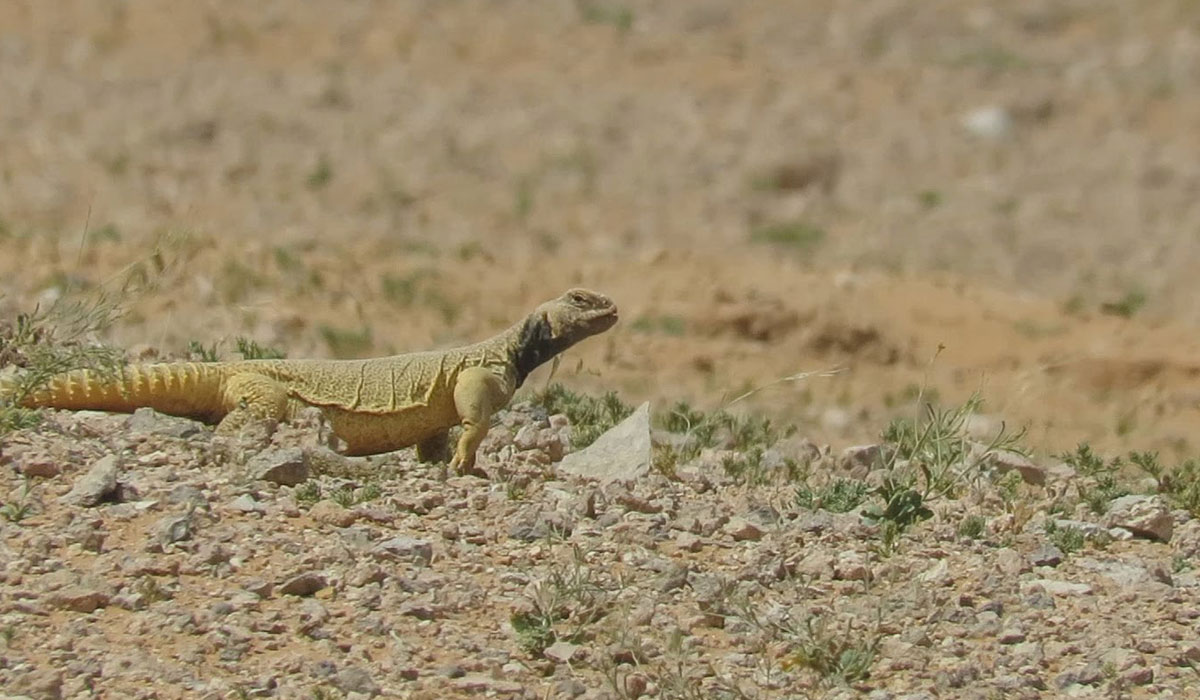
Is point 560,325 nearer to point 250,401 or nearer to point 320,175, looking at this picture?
point 250,401

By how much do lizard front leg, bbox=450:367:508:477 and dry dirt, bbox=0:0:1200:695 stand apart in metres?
1.30

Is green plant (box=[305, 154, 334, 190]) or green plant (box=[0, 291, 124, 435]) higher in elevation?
green plant (box=[0, 291, 124, 435])

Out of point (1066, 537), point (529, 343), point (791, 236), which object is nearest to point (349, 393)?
point (529, 343)

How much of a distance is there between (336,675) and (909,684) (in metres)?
1.58

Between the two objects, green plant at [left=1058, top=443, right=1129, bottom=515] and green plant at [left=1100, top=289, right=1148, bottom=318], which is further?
green plant at [left=1100, top=289, right=1148, bottom=318]

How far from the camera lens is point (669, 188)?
18.4 metres

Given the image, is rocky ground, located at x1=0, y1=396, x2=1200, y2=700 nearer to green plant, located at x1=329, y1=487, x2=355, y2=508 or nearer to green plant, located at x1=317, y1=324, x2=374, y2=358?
green plant, located at x1=329, y1=487, x2=355, y2=508

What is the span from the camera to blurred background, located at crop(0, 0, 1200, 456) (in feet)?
41.1

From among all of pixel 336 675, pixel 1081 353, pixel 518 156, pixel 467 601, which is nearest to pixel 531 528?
pixel 467 601

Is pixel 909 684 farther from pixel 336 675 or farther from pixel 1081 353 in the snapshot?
pixel 1081 353

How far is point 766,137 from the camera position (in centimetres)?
1961

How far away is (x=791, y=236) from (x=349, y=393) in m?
9.93

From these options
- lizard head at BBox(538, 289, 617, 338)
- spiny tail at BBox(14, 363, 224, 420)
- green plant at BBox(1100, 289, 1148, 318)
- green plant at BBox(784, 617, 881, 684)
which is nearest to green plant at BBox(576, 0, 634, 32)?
green plant at BBox(1100, 289, 1148, 318)

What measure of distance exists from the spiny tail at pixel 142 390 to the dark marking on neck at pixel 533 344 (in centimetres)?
107
